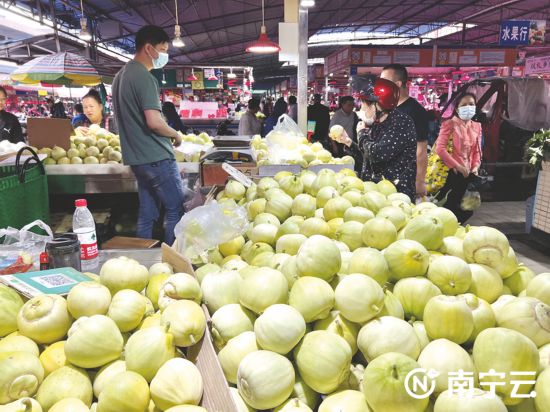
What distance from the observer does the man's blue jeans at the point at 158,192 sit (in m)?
3.71

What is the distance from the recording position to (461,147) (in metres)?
4.92

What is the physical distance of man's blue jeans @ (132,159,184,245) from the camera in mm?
3713

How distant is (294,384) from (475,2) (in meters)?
23.4

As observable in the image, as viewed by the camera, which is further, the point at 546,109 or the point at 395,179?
the point at 546,109

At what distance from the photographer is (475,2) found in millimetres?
19984

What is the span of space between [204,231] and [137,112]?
6.89 ft

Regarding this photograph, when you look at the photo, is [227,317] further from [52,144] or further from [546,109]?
[546,109]

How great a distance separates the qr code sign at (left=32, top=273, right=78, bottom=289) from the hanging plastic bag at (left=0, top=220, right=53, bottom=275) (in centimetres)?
35

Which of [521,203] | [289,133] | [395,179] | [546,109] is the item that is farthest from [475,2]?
[395,179]

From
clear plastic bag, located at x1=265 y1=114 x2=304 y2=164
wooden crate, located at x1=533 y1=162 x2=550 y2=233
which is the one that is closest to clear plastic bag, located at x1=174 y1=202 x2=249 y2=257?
clear plastic bag, located at x1=265 y1=114 x2=304 y2=164

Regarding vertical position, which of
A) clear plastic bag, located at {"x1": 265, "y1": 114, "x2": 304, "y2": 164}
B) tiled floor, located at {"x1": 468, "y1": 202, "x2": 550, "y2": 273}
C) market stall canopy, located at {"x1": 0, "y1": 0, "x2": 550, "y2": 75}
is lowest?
tiled floor, located at {"x1": 468, "y1": 202, "x2": 550, "y2": 273}

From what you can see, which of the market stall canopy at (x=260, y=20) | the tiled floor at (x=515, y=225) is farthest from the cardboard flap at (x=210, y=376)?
the market stall canopy at (x=260, y=20)

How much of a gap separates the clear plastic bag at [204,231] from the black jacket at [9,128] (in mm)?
4827

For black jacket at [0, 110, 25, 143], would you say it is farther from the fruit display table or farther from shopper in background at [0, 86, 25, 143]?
the fruit display table
